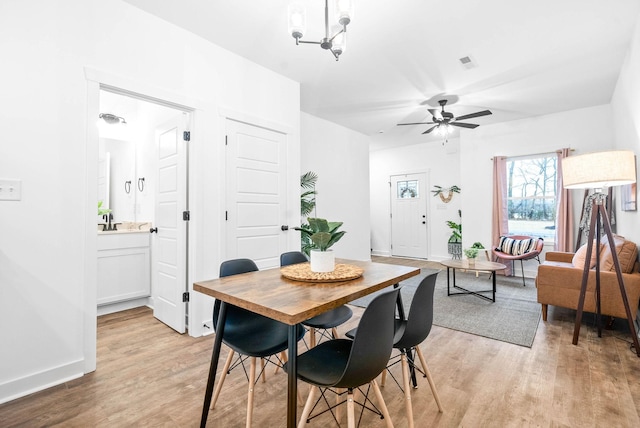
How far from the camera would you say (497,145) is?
215 inches

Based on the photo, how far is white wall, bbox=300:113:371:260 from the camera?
16.4ft

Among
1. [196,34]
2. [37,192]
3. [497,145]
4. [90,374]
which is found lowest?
[90,374]

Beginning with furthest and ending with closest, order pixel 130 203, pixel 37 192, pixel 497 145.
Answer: pixel 497 145 < pixel 130 203 < pixel 37 192

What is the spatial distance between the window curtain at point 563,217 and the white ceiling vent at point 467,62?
261 centimetres

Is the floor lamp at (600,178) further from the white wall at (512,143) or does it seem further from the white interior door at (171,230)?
the white interior door at (171,230)

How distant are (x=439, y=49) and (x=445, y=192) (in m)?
4.19

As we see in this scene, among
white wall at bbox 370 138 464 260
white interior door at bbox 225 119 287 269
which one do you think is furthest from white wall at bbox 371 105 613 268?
white interior door at bbox 225 119 287 269

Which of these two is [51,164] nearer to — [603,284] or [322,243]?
[322,243]

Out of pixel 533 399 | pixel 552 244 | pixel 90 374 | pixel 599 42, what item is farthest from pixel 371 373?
pixel 552 244

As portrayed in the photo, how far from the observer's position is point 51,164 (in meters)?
1.99

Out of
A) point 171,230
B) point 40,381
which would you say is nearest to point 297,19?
point 171,230

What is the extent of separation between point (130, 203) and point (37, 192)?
2.26 metres

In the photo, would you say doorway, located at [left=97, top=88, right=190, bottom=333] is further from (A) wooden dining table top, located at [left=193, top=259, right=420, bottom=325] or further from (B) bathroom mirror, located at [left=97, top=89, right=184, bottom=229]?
(A) wooden dining table top, located at [left=193, top=259, right=420, bottom=325]

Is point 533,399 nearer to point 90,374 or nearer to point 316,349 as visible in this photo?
point 316,349
